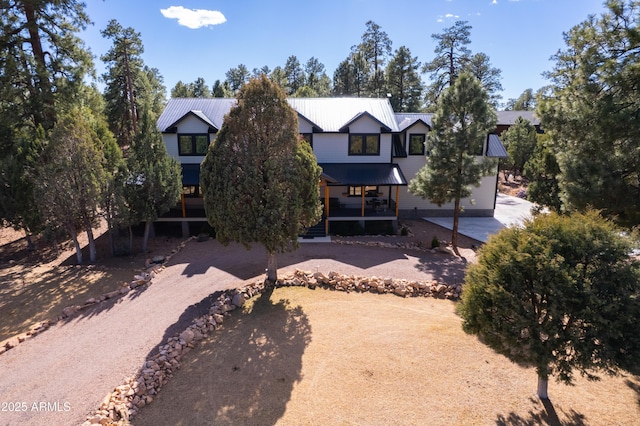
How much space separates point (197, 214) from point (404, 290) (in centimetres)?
1444

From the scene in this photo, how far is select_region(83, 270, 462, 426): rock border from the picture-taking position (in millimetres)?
7984

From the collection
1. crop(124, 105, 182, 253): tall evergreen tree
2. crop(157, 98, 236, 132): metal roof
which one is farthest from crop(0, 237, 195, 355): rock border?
crop(157, 98, 236, 132): metal roof

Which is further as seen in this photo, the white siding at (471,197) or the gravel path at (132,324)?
the white siding at (471,197)

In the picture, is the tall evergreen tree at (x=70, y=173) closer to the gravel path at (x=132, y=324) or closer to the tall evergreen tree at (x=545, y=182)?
the gravel path at (x=132, y=324)

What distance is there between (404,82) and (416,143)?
2224 cm

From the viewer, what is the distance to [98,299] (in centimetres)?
1364

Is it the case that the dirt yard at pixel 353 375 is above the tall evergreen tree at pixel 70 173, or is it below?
below

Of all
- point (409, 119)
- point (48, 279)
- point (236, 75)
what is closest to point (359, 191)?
point (409, 119)

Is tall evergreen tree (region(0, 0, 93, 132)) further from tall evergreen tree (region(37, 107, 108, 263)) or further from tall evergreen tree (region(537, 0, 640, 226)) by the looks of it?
tall evergreen tree (region(537, 0, 640, 226))

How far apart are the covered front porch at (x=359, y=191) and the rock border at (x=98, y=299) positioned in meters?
9.62

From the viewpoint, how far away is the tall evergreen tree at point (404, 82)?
43188 millimetres

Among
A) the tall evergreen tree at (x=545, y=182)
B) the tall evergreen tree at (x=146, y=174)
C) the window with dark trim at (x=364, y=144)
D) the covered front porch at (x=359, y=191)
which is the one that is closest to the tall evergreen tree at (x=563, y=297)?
the tall evergreen tree at (x=545, y=182)

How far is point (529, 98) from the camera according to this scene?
87125 mm

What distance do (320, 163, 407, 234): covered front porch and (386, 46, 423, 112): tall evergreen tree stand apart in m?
23.3
